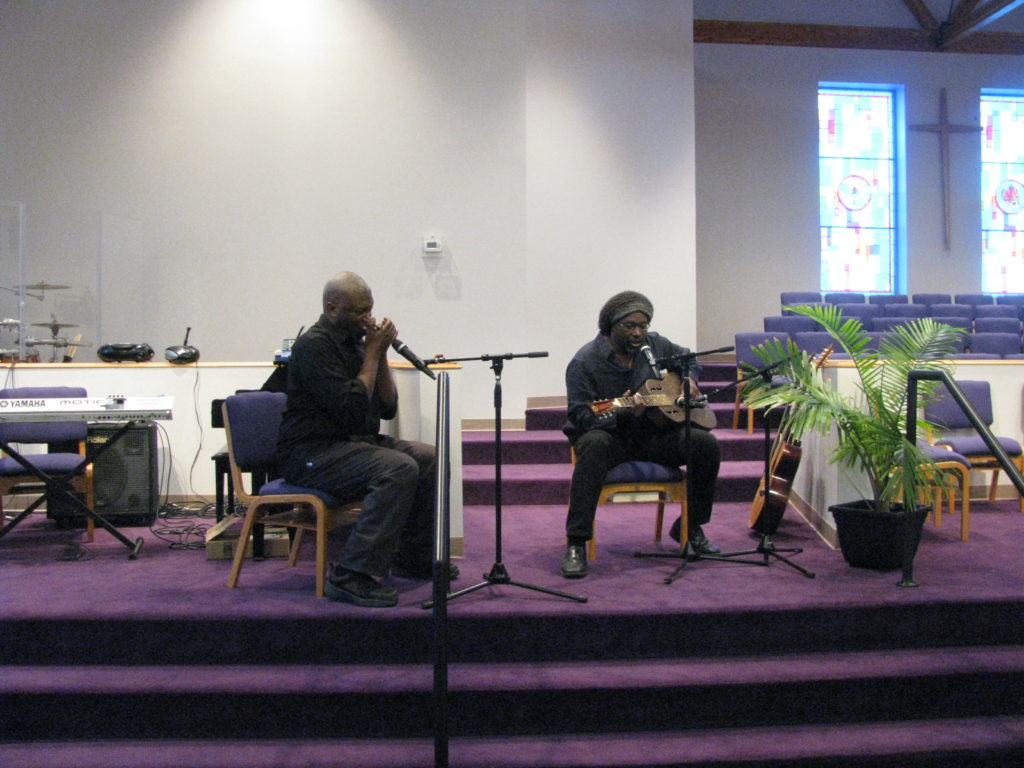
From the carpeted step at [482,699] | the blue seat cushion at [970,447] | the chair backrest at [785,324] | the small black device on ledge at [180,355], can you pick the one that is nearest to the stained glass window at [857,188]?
the chair backrest at [785,324]

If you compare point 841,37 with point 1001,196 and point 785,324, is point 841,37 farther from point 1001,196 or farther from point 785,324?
point 785,324

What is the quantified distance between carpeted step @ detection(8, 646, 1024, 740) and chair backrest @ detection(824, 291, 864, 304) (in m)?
7.49

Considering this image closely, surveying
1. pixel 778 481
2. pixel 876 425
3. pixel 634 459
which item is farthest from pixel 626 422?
pixel 876 425

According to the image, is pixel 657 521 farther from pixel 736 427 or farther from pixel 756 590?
pixel 736 427

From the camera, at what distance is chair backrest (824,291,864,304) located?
991 cm

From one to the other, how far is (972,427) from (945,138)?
22.9ft

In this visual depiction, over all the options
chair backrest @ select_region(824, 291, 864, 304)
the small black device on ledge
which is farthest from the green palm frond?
chair backrest @ select_region(824, 291, 864, 304)

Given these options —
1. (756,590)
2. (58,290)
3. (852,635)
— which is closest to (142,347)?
(58,290)

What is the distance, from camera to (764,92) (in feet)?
34.0

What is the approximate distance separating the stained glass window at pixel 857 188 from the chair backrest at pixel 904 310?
4.29 ft

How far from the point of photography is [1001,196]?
10.9m

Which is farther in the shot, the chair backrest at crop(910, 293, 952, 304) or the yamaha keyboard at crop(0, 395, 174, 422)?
the chair backrest at crop(910, 293, 952, 304)

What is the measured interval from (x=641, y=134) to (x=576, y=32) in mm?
1060

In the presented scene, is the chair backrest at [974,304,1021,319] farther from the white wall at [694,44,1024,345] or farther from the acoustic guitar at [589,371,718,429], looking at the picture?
the acoustic guitar at [589,371,718,429]
